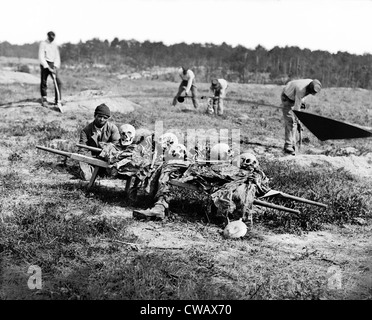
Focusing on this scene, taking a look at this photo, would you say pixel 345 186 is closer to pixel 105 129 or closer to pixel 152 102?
pixel 105 129

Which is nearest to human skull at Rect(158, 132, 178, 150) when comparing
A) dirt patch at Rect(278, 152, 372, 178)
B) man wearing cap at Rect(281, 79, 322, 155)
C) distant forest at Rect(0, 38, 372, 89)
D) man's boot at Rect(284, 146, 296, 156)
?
dirt patch at Rect(278, 152, 372, 178)

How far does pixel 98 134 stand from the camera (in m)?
7.96

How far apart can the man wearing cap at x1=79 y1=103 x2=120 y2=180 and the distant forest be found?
36262mm

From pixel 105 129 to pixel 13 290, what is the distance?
410cm

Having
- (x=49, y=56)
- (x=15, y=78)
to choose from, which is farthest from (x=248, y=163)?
(x=15, y=78)

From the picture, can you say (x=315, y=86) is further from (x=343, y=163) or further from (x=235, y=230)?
(x=235, y=230)

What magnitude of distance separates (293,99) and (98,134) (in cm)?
495

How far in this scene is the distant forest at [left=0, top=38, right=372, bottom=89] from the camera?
43406 mm

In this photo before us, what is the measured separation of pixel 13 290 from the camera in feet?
13.5

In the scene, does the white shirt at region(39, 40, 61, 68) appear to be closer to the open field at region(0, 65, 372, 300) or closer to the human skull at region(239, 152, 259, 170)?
A: the open field at region(0, 65, 372, 300)

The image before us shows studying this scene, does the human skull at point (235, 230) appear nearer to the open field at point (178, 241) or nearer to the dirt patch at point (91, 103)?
the open field at point (178, 241)

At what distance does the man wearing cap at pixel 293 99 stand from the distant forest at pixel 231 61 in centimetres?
3286

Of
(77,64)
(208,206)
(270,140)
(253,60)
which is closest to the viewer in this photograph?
(208,206)

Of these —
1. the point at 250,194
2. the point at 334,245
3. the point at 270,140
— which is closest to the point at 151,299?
the point at 250,194
